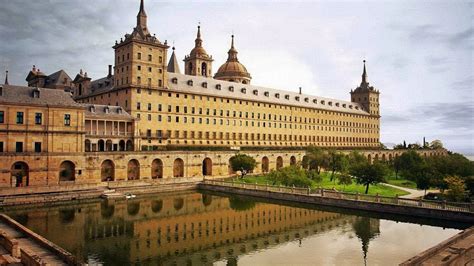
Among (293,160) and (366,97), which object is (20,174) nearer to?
(293,160)

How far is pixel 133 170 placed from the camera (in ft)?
176

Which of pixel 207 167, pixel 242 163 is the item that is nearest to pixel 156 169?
pixel 207 167

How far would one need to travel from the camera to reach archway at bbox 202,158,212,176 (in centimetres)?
6244

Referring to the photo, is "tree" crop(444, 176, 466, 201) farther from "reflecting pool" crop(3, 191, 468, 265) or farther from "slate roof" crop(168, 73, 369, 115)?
"slate roof" crop(168, 73, 369, 115)

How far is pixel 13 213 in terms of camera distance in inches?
1358

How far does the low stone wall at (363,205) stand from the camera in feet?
99.7

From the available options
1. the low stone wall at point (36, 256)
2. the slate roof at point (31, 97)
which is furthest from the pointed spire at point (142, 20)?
the low stone wall at point (36, 256)

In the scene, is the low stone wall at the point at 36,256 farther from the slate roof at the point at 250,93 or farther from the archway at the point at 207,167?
the slate roof at the point at 250,93

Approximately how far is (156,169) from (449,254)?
143 feet

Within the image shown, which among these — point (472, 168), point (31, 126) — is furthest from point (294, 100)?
point (31, 126)

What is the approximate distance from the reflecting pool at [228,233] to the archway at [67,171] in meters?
8.10

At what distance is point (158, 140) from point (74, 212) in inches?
1153

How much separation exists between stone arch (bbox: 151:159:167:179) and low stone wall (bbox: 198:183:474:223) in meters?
11.0

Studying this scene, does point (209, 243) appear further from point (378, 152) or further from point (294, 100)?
point (378, 152)
